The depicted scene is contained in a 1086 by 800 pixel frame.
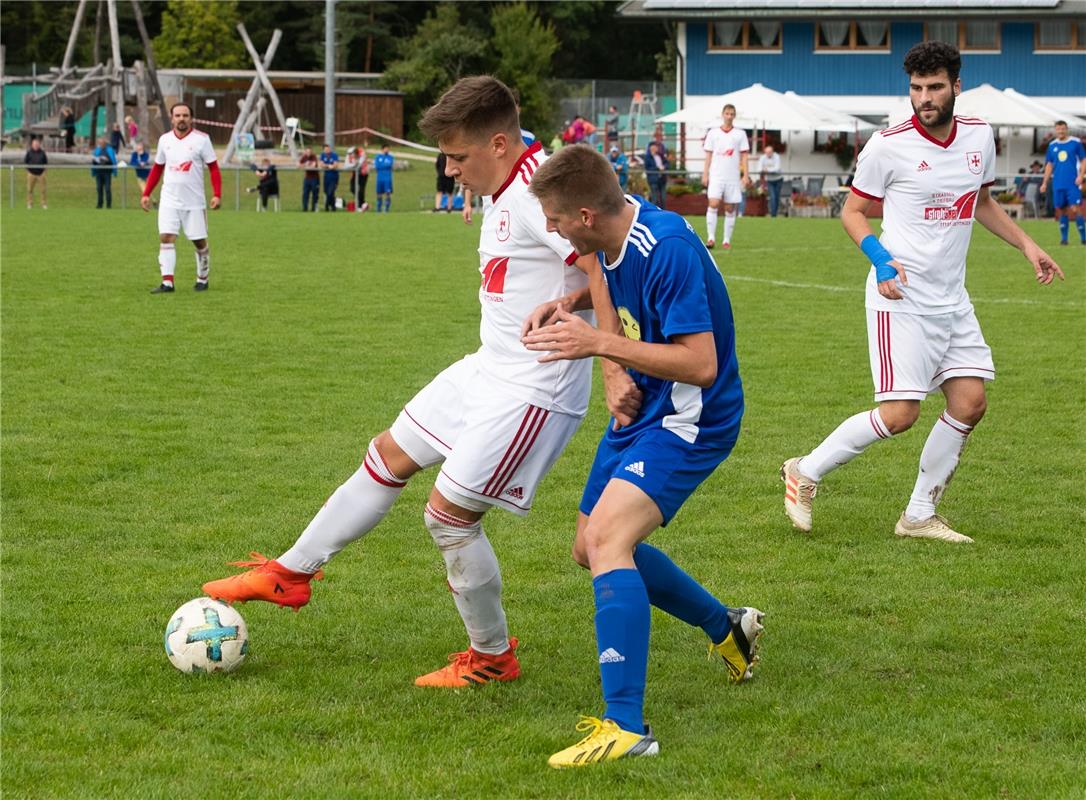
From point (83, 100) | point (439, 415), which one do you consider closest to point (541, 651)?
point (439, 415)

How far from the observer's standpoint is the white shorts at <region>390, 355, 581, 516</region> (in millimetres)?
4547

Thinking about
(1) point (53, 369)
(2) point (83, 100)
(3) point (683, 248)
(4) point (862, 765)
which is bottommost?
(4) point (862, 765)

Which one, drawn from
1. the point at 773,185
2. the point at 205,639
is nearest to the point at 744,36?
the point at 773,185

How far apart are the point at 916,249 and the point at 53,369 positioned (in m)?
6.88

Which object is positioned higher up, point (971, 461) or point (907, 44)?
point (907, 44)

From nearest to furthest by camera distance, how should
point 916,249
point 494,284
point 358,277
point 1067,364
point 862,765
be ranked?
1. point 862,765
2. point 494,284
3. point 916,249
4. point 1067,364
5. point 358,277

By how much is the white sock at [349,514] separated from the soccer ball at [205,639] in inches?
11.6

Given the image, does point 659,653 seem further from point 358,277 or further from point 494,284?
point 358,277

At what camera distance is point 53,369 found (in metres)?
10.9

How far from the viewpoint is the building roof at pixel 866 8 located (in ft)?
156

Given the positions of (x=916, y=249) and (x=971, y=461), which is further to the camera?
(x=971, y=461)

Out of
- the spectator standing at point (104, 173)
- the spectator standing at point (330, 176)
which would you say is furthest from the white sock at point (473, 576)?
the spectator standing at point (330, 176)

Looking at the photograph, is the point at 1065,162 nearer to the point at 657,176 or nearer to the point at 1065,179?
the point at 1065,179

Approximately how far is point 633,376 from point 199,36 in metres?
63.2
